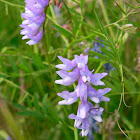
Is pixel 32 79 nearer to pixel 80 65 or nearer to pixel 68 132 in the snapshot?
pixel 68 132

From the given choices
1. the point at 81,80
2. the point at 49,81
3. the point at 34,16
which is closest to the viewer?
the point at 81,80

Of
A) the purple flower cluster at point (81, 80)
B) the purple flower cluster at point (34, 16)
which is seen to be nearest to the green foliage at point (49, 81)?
the purple flower cluster at point (34, 16)

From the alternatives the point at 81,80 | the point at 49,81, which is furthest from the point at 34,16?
the point at 49,81

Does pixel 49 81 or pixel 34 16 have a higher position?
pixel 34 16

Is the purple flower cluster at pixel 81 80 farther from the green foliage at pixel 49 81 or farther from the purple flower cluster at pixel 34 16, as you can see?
the green foliage at pixel 49 81

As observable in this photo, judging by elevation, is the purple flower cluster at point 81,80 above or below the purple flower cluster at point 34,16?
below

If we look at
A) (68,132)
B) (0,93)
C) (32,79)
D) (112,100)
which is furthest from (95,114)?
(0,93)

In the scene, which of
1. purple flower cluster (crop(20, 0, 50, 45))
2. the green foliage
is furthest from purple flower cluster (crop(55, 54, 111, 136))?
the green foliage

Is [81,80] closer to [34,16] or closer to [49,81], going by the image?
[34,16]

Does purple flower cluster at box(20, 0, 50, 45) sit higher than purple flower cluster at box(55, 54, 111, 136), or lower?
higher

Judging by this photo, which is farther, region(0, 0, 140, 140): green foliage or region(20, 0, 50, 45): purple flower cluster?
region(0, 0, 140, 140): green foliage

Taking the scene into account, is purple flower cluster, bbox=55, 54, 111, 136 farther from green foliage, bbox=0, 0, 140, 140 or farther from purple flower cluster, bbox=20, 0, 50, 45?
green foliage, bbox=0, 0, 140, 140

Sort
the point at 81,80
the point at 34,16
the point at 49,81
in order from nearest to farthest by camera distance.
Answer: the point at 81,80
the point at 34,16
the point at 49,81
